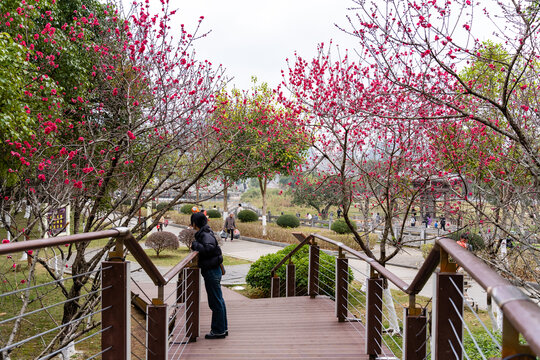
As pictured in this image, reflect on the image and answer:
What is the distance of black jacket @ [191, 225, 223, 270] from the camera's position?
437 cm

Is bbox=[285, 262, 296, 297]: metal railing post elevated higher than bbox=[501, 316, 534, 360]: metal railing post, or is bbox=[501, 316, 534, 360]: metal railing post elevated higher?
bbox=[501, 316, 534, 360]: metal railing post

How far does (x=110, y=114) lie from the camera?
24.4 feet

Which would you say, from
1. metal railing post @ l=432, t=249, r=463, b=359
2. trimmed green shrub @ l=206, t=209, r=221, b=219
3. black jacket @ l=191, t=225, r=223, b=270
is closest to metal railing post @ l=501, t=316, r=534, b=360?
→ metal railing post @ l=432, t=249, r=463, b=359

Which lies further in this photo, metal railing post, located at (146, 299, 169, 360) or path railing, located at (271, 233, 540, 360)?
metal railing post, located at (146, 299, 169, 360)

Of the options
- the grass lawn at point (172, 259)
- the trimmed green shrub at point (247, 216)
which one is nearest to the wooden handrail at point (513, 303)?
the grass lawn at point (172, 259)

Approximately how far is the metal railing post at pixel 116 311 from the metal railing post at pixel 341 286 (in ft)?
9.18

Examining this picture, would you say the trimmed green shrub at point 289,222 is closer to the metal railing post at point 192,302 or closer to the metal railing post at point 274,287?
the metal railing post at point 274,287

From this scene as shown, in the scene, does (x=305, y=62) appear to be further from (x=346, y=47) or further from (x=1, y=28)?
(x=1, y=28)

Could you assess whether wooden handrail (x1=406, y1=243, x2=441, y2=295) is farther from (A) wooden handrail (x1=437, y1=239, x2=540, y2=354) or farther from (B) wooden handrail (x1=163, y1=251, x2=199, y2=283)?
(B) wooden handrail (x1=163, y1=251, x2=199, y2=283)

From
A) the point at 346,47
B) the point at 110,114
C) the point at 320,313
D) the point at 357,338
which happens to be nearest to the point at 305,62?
the point at 346,47

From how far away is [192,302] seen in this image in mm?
4148

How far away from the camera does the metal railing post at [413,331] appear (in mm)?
2561

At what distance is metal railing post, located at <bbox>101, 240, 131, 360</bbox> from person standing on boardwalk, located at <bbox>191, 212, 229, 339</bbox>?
85.5 inches

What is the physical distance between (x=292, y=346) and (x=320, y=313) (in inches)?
46.8
